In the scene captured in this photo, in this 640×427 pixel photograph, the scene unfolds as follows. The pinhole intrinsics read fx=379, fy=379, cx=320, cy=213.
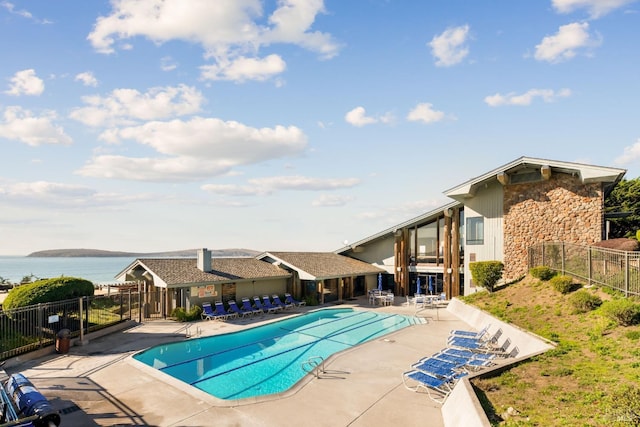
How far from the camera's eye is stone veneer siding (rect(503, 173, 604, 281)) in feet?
70.9

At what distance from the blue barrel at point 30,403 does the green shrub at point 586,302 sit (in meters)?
15.2

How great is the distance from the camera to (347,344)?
16234 millimetres

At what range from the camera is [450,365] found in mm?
10609

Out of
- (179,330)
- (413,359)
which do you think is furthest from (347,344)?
(179,330)

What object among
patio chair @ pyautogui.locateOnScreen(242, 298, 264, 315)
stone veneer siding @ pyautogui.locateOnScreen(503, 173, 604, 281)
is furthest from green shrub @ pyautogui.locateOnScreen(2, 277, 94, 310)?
stone veneer siding @ pyautogui.locateOnScreen(503, 173, 604, 281)

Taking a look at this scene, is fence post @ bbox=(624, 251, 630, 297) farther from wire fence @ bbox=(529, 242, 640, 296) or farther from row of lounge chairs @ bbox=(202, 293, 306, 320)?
row of lounge chairs @ bbox=(202, 293, 306, 320)

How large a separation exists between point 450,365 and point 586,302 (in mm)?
6087

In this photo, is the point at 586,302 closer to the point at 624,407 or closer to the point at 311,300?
the point at 624,407

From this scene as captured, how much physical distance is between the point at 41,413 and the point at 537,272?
19.7m

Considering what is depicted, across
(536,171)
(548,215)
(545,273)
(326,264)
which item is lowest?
(326,264)

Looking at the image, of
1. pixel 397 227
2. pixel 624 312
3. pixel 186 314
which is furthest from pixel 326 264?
pixel 624 312

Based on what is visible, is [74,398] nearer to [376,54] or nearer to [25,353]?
[25,353]

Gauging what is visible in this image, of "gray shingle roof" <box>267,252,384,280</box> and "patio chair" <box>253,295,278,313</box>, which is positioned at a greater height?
"gray shingle roof" <box>267,252,384,280</box>

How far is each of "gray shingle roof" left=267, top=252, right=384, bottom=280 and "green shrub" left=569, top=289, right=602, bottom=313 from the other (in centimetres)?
1427
